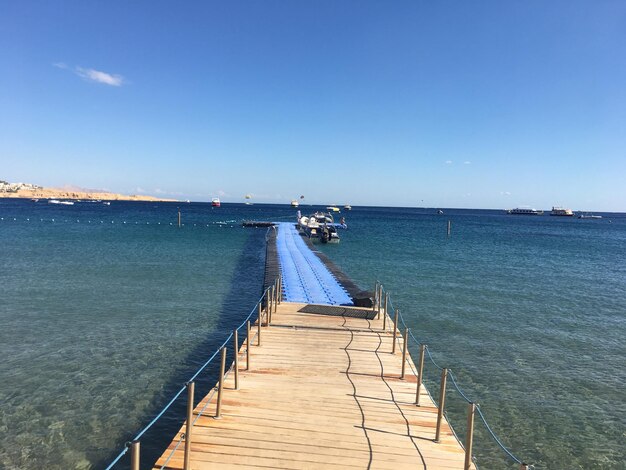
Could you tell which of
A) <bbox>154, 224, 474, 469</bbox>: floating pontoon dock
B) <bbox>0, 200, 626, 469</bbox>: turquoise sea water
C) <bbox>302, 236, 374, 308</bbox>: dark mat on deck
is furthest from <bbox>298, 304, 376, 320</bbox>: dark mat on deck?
<bbox>0, 200, 626, 469</bbox>: turquoise sea water

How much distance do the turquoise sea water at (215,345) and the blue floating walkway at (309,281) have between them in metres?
2.12

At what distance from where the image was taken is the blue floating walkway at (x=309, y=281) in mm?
16422

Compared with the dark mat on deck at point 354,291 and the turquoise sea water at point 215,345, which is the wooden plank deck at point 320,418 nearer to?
the turquoise sea water at point 215,345

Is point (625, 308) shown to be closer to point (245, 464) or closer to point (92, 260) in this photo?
point (245, 464)

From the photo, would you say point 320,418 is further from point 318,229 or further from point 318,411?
point 318,229

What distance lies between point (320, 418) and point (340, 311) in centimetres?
699

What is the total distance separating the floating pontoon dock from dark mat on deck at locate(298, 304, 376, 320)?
1.35 meters

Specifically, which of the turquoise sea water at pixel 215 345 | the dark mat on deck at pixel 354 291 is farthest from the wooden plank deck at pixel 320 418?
the dark mat on deck at pixel 354 291

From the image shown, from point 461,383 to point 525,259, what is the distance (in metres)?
32.2

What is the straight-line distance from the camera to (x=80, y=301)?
18328mm

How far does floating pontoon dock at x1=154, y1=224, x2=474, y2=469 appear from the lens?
5969 millimetres

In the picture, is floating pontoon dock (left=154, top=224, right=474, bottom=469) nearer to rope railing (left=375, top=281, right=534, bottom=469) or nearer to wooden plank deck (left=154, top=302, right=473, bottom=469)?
wooden plank deck (left=154, top=302, right=473, bottom=469)

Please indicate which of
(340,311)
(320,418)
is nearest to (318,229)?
(340,311)

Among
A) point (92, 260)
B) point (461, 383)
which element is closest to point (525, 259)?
point (461, 383)
